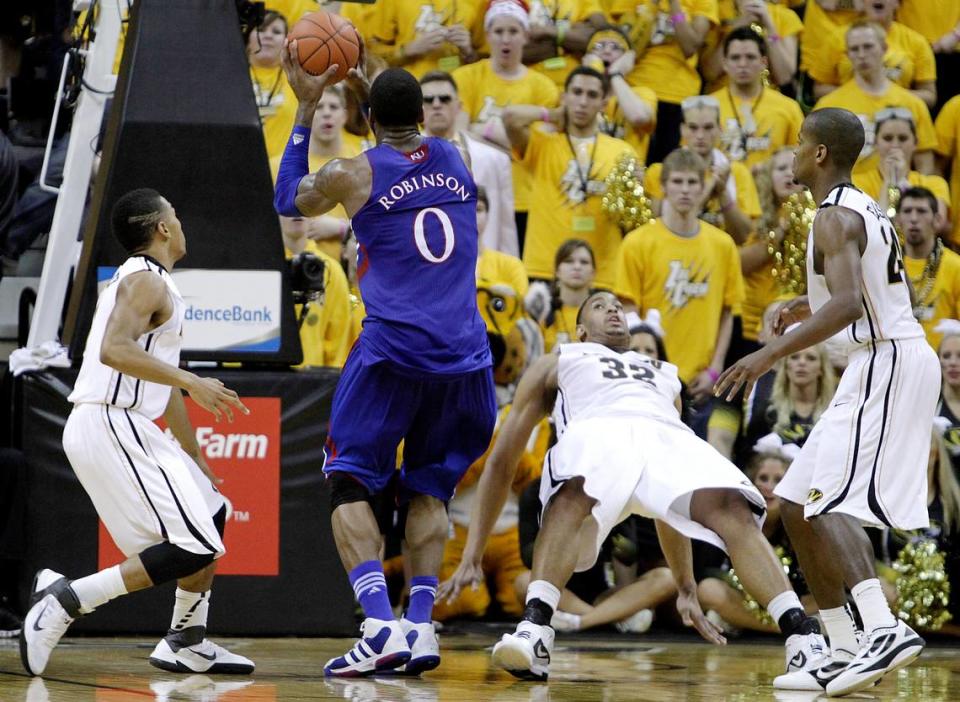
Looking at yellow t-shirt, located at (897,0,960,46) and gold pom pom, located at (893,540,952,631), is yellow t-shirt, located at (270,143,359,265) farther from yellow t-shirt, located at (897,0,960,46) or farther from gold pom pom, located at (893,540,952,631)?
yellow t-shirt, located at (897,0,960,46)

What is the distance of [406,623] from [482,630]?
226cm

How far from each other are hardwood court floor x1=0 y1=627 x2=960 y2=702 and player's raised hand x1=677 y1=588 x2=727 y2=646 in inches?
7.1

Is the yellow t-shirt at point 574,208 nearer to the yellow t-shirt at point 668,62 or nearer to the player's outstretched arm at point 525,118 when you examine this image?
the player's outstretched arm at point 525,118

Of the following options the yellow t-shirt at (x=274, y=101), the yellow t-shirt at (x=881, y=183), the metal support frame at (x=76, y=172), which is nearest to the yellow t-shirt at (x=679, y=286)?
the yellow t-shirt at (x=881, y=183)

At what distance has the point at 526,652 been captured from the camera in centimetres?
579

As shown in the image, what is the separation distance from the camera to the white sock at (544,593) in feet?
19.7

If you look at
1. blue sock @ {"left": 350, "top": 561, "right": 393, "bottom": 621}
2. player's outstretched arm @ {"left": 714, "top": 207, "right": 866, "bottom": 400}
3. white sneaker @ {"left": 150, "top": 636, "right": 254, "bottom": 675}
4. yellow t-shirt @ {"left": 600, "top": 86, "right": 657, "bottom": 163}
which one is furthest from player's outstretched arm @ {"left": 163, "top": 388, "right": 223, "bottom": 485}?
yellow t-shirt @ {"left": 600, "top": 86, "right": 657, "bottom": 163}

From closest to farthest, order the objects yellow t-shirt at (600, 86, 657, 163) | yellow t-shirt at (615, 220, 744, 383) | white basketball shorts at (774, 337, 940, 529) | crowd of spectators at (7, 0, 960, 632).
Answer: white basketball shorts at (774, 337, 940, 529)
crowd of spectators at (7, 0, 960, 632)
yellow t-shirt at (615, 220, 744, 383)
yellow t-shirt at (600, 86, 657, 163)

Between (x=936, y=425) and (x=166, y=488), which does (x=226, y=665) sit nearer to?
(x=166, y=488)

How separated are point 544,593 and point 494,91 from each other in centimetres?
559

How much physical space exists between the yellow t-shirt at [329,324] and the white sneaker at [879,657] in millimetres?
4297

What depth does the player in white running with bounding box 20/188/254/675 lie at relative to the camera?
5.94 metres

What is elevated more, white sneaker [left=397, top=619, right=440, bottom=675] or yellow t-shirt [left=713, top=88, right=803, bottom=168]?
yellow t-shirt [left=713, top=88, right=803, bottom=168]

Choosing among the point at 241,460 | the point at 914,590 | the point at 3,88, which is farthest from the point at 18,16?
the point at 914,590
